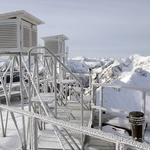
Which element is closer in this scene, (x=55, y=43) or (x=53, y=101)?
(x=53, y=101)

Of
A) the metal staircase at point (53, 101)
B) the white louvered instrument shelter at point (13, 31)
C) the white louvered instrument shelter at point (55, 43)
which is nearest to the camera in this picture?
the metal staircase at point (53, 101)

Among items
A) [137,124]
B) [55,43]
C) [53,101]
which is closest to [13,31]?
[53,101]

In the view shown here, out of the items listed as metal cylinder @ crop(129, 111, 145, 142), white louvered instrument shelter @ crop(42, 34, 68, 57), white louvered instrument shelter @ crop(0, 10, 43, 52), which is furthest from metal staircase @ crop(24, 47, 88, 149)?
white louvered instrument shelter @ crop(42, 34, 68, 57)

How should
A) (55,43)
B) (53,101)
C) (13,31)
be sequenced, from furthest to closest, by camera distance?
(55,43), (13,31), (53,101)

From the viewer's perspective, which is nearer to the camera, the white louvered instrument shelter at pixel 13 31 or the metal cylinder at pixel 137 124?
the metal cylinder at pixel 137 124

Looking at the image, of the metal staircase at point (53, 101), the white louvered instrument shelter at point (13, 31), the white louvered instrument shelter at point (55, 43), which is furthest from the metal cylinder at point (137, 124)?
the white louvered instrument shelter at point (55, 43)

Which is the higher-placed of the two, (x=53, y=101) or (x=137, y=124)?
(x=53, y=101)

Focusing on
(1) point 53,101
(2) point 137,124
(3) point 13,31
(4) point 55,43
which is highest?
(4) point 55,43

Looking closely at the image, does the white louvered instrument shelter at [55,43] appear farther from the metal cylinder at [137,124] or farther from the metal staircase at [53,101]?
the metal cylinder at [137,124]

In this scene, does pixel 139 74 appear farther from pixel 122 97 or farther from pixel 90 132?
pixel 90 132

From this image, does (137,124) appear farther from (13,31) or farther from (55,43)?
(55,43)

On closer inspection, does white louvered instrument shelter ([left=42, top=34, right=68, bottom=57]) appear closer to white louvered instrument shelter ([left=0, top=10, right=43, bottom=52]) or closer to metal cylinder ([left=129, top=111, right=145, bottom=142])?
white louvered instrument shelter ([left=0, top=10, right=43, bottom=52])

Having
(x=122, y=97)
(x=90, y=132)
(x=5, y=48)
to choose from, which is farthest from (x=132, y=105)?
(x=90, y=132)

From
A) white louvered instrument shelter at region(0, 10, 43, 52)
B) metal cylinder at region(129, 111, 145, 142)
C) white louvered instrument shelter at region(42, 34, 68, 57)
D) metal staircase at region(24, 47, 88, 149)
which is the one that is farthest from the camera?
white louvered instrument shelter at region(42, 34, 68, 57)
